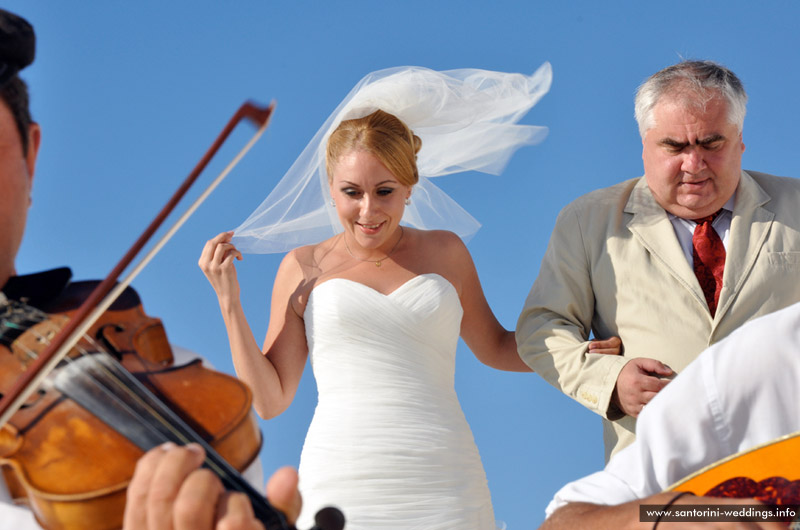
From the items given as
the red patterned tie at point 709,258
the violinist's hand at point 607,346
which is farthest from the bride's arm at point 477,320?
the red patterned tie at point 709,258

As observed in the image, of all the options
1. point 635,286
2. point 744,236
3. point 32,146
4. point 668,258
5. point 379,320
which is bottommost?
point 32,146

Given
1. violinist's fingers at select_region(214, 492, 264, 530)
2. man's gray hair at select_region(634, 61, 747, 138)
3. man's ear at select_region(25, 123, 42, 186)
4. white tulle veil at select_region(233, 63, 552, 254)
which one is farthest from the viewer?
white tulle veil at select_region(233, 63, 552, 254)

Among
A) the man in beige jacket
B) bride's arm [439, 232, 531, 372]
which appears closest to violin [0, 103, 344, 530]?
the man in beige jacket

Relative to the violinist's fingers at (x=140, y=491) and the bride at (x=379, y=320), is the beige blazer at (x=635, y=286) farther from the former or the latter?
the violinist's fingers at (x=140, y=491)

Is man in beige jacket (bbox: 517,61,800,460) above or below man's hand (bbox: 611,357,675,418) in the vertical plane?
above

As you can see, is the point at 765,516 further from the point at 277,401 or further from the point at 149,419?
the point at 277,401

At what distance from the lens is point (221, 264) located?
3.56m

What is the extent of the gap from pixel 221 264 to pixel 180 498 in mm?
2380

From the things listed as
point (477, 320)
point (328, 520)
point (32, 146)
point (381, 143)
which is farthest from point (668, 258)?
point (32, 146)

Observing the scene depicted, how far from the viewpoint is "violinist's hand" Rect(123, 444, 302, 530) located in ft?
4.04

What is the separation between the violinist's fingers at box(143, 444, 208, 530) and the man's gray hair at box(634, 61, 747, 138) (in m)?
2.79

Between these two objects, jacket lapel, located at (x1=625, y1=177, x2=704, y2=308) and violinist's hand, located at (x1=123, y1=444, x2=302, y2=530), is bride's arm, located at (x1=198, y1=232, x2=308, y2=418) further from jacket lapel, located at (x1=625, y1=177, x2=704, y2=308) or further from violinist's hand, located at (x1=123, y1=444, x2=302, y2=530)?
violinist's hand, located at (x1=123, y1=444, x2=302, y2=530)

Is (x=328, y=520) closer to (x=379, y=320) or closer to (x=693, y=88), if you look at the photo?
(x=379, y=320)

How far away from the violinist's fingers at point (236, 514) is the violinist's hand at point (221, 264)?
7.71ft
